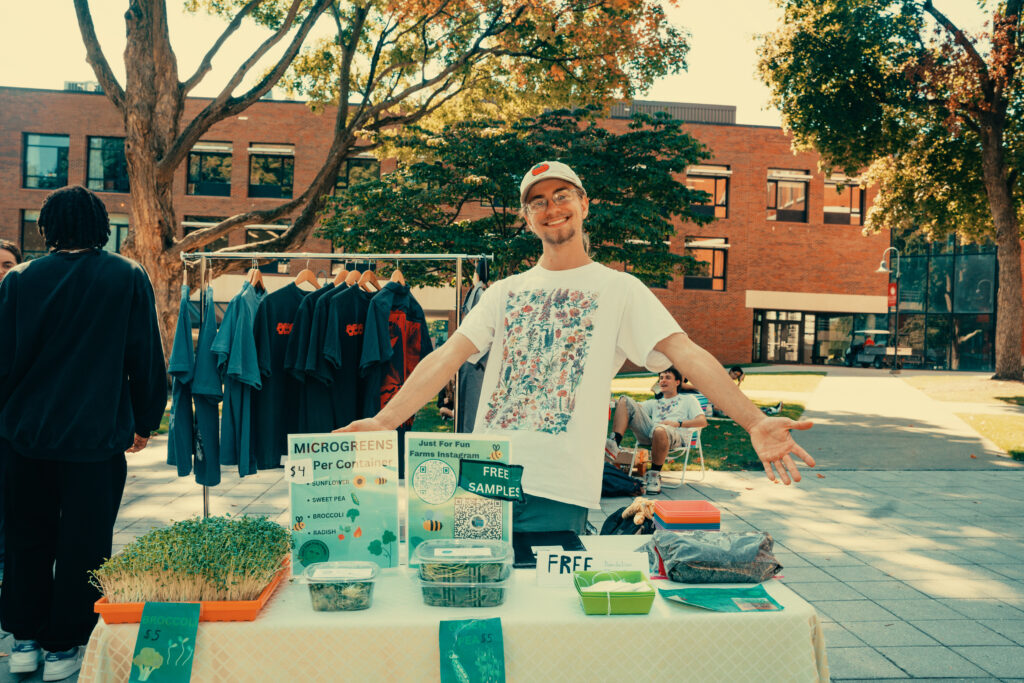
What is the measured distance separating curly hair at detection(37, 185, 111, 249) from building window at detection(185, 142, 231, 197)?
33667 mm

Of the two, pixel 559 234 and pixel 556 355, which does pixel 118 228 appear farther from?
pixel 556 355

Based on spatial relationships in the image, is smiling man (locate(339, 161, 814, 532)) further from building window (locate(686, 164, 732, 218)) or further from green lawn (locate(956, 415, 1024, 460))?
building window (locate(686, 164, 732, 218))

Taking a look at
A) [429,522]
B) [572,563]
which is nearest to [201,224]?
[429,522]

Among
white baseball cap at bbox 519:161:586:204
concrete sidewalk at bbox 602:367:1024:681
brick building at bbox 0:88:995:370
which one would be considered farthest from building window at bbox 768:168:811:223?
white baseball cap at bbox 519:161:586:204

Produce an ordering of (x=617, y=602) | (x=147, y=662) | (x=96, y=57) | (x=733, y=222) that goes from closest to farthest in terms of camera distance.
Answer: (x=147, y=662)
(x=617, y=602)
(x=96, y=57)
(x=733, y=222)

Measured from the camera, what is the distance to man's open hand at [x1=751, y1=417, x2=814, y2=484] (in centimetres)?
199

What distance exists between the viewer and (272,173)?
3431cm

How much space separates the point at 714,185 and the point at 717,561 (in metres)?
35.3

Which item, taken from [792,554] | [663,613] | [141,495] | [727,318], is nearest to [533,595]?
[663,613]

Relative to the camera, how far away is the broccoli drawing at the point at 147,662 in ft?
5.70

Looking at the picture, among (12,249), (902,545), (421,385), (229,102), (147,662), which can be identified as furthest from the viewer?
(229,102)

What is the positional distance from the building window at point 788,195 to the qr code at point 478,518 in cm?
3658

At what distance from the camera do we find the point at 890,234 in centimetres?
3503

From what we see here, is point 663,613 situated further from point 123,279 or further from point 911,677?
point 123,279
